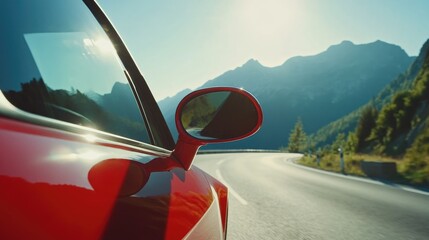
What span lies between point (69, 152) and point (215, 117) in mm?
937

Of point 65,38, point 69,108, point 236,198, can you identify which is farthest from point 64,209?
point 236,198

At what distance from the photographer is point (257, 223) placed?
5.19 metres

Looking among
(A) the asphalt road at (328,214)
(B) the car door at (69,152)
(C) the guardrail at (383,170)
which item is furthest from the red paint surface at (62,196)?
(C) the guardrail at (383,170)

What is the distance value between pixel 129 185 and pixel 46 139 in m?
0.23

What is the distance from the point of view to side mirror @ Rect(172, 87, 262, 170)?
161 centimetres

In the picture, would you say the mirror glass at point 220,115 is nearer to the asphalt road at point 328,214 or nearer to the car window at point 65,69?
the car window at point 65,69

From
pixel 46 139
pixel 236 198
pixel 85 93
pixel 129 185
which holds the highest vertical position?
pixel 85 93

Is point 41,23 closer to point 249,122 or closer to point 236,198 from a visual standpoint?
point 249,122

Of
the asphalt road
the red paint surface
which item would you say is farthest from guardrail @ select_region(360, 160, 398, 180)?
the red paint surface

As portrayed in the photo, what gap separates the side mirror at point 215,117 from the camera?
1609 millimetres

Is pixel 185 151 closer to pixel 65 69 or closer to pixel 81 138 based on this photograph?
pixel 65 69

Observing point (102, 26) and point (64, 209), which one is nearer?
point (64, 209)

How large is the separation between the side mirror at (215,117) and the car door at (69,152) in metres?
0.22

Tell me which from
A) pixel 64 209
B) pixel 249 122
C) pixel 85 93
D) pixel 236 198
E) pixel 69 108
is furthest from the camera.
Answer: pixel 236 198
